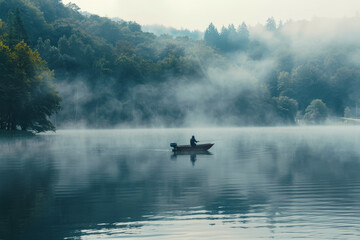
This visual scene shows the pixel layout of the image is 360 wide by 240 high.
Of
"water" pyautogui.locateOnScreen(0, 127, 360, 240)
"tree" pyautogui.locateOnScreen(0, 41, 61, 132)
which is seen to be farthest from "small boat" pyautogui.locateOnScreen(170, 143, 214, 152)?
"tree" pyautogui.locateOnScreen(0, 41, 61, 132)

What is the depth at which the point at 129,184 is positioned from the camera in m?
35.7

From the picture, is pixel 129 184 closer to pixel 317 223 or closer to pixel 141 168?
pixel 141 168

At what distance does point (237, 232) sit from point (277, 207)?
5.79 m

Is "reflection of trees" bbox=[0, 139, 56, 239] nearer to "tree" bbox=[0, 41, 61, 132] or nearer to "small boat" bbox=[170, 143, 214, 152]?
"small boat" bbox=[170, 143, 214, 152]

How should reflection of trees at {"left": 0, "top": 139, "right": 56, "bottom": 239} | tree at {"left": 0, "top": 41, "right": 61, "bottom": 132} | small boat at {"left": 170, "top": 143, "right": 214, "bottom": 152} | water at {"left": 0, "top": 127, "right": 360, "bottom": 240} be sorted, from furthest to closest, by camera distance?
tree at {"left": 0, "top": 41, "right": 61, "bottom": 132}
small boat at {"left": 170, "top": 143, "right": 214, "bottom": 152}
reflection of trees at {"left": 0, "top": 139, "right": 56, "bottom": 239}
water at {"left": 0, "top": 127, "right": 360, "bottom": 240}

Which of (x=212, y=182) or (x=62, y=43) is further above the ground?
(x=62, y=43)

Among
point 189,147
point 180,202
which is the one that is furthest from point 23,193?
point 189,147

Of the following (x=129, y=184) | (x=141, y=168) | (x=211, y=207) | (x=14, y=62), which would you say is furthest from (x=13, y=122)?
(x=211, y=207)

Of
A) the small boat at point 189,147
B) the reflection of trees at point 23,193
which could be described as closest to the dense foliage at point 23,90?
the small boat at point 189,147

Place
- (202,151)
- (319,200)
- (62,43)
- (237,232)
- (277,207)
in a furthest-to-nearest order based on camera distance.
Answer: (62,43)
(202,151)
(319,200)
(277,207)
(237,232)

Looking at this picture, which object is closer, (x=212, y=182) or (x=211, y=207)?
(x=211, y=207)

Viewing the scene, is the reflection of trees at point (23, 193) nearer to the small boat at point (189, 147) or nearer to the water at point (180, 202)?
the water at point (180, 202)

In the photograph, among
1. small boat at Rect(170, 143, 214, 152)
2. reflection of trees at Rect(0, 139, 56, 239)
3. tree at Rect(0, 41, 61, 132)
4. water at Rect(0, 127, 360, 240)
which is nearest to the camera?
water at Rect(0, 127, 360, 240)

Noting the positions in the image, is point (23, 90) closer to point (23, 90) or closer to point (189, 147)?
point (23, 90)
